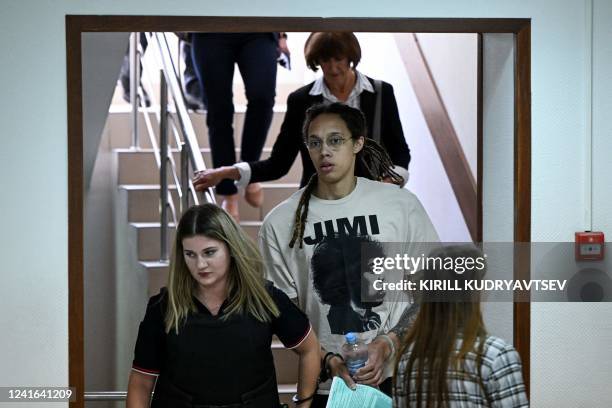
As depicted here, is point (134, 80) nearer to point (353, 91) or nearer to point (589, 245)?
point (353, 91)

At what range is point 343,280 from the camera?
10.9 ft

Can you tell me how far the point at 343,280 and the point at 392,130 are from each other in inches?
32.2

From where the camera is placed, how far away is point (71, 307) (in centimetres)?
335

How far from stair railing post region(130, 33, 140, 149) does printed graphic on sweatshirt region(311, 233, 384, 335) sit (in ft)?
8.16

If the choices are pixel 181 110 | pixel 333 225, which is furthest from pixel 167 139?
pixel 333 225

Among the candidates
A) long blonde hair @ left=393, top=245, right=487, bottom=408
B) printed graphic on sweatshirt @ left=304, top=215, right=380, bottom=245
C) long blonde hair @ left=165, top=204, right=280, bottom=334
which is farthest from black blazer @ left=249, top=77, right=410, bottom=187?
long blonde hair @ left=393, top=245, right=487, bottom=408

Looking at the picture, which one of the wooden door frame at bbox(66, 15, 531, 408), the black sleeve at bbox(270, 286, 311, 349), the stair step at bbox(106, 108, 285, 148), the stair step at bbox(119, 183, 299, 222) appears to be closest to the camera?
the black sleeve at bbox(270, 286, 311, 349)

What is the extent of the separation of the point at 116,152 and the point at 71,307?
8.07ft

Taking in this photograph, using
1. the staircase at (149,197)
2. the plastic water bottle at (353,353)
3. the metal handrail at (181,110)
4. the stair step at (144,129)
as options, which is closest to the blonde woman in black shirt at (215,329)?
the plastic water bottle at (353,353)

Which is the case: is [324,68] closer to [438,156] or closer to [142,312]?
[438,156]

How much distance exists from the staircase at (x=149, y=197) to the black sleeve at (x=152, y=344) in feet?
6.43

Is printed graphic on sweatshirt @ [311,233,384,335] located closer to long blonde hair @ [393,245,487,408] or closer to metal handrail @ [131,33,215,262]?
long blonde hair @ [393,245,487,408]

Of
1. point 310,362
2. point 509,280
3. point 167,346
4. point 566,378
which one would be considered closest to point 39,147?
point 167,346

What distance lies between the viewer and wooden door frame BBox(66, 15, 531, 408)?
3.29m
